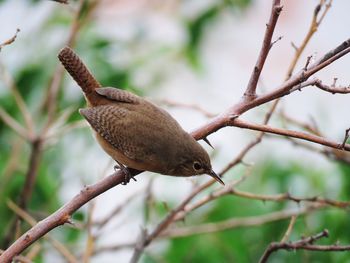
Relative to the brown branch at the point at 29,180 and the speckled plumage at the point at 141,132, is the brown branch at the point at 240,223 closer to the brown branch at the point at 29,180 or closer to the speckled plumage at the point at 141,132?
the speckled plumage at the point at 141,132

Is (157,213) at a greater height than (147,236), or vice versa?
(147,236)

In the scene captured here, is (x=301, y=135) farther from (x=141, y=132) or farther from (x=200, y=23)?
(x=200, y=23)

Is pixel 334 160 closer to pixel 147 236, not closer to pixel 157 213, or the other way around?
pixel 147 236

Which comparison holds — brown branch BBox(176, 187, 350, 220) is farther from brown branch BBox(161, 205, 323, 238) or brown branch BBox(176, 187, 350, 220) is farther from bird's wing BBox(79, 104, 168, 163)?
bird's wing BBox(79, 104, 168, 163)

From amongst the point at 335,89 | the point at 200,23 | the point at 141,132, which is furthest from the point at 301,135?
the point at 200,23

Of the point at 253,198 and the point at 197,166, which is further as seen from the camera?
the point at 197,166

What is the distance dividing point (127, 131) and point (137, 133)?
56mm

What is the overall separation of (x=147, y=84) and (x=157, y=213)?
37.2 inches

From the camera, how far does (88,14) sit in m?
3.65

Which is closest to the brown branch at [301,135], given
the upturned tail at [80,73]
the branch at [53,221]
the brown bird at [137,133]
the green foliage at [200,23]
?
the branch at [53,221]

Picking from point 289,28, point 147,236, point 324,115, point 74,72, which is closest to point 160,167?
point 147,236

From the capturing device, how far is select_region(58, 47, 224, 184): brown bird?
2865 millimetres

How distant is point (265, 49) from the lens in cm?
204

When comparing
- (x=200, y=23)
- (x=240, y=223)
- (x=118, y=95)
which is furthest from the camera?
(x=200, y=23)
